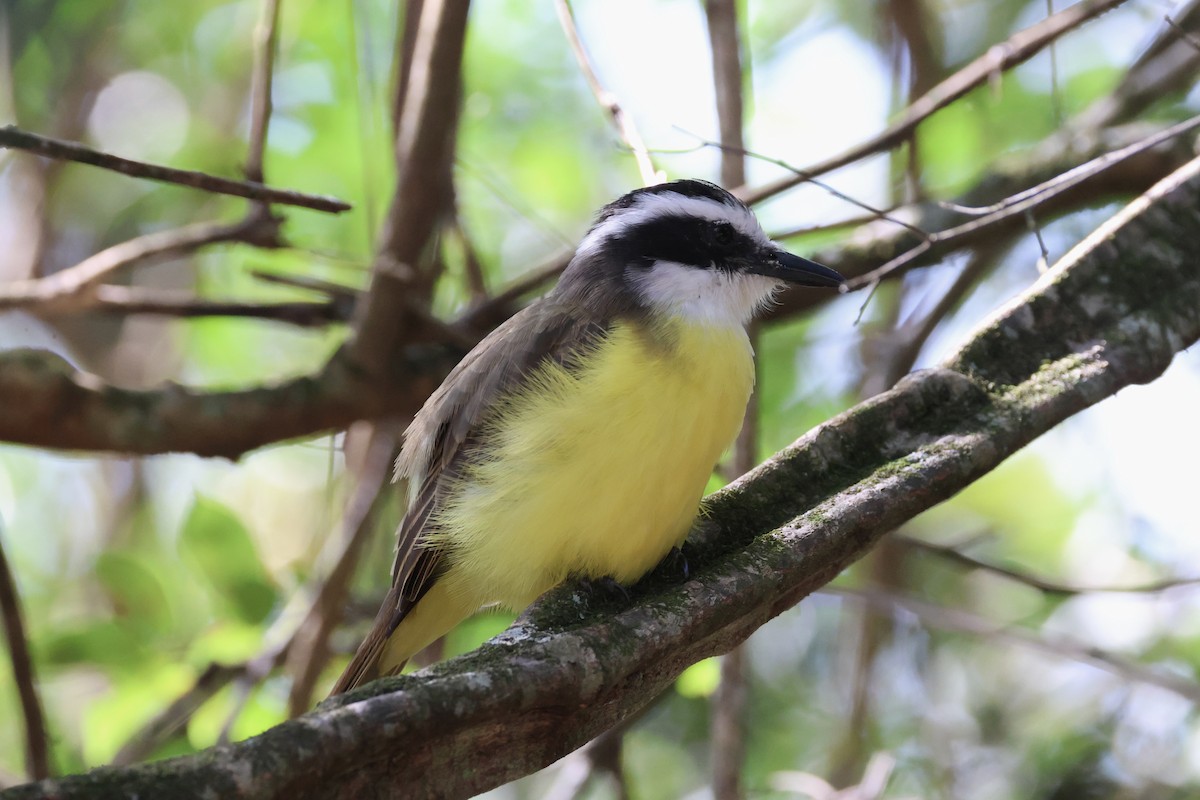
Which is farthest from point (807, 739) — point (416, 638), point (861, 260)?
point (416, 638)

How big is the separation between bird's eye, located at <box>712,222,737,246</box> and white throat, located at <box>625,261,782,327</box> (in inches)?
4.5

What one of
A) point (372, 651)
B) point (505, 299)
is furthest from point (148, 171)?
point (505, 299)

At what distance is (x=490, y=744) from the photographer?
2.09 metres

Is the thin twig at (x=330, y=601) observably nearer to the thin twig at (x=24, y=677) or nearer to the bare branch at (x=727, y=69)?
the thin twig at (x=24, y=677)

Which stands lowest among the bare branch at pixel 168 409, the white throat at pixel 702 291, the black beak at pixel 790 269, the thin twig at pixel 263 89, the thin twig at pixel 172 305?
the bare branch at pixel 168 409

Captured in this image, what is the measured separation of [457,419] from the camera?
3.52 meters

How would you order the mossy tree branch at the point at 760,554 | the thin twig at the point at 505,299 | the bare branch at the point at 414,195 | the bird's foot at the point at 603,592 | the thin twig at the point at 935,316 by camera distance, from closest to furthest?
the mossy tree branch at the point at 760,554, the bird's foot at the point at 603,592, the bare branch at the point at 414,195, the thin twig at the point at 505,299, the thin twig at the point at 935,316

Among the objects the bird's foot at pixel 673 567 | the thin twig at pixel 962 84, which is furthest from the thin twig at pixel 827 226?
the bird's foot at pixel 673 567

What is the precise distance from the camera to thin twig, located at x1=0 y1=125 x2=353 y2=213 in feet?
8.09

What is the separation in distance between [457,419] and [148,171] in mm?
1192

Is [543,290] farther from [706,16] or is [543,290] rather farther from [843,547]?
[843,547]

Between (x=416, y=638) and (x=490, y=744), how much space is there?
1.60m

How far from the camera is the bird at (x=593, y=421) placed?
3045 mm

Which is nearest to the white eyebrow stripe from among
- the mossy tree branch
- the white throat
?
the white throat
